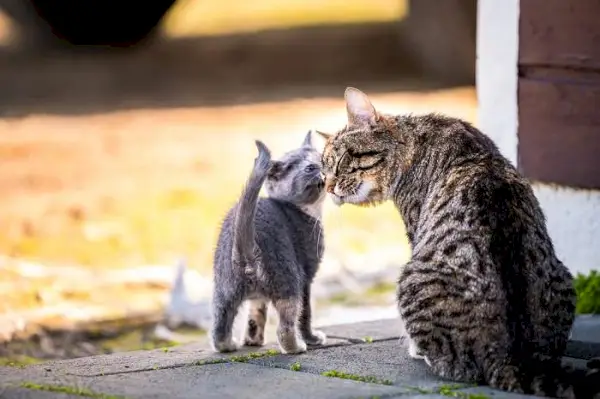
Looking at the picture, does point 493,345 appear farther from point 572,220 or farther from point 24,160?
point 24,160

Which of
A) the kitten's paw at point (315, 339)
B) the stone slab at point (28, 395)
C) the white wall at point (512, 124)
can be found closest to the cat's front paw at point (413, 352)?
the kitten's paw at point (315, 339)

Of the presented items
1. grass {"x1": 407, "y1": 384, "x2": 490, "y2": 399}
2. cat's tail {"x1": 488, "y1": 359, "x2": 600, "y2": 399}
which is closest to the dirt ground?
grass {"x1": 407, "y1": 384, "x2": 490, "y2": 399}

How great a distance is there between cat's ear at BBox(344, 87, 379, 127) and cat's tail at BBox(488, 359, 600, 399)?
4.17 ft

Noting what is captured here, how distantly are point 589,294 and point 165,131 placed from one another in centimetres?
600

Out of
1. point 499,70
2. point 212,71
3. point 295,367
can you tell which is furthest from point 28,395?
point 212,71

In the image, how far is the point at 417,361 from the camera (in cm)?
493

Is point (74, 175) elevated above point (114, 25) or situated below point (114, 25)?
below

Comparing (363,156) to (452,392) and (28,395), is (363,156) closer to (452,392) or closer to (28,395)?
(452,392)

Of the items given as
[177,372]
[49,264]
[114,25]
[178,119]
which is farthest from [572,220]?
[114,25]

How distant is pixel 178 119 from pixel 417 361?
23.8ft

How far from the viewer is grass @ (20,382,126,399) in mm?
4270

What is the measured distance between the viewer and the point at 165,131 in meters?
11.4

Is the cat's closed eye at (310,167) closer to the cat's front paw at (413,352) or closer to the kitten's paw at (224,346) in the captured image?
the kitten's paw at (224,346)

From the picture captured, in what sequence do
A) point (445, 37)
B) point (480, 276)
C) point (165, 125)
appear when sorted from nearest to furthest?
point (480, 276) → point (165, 125) → point (445, 37)
